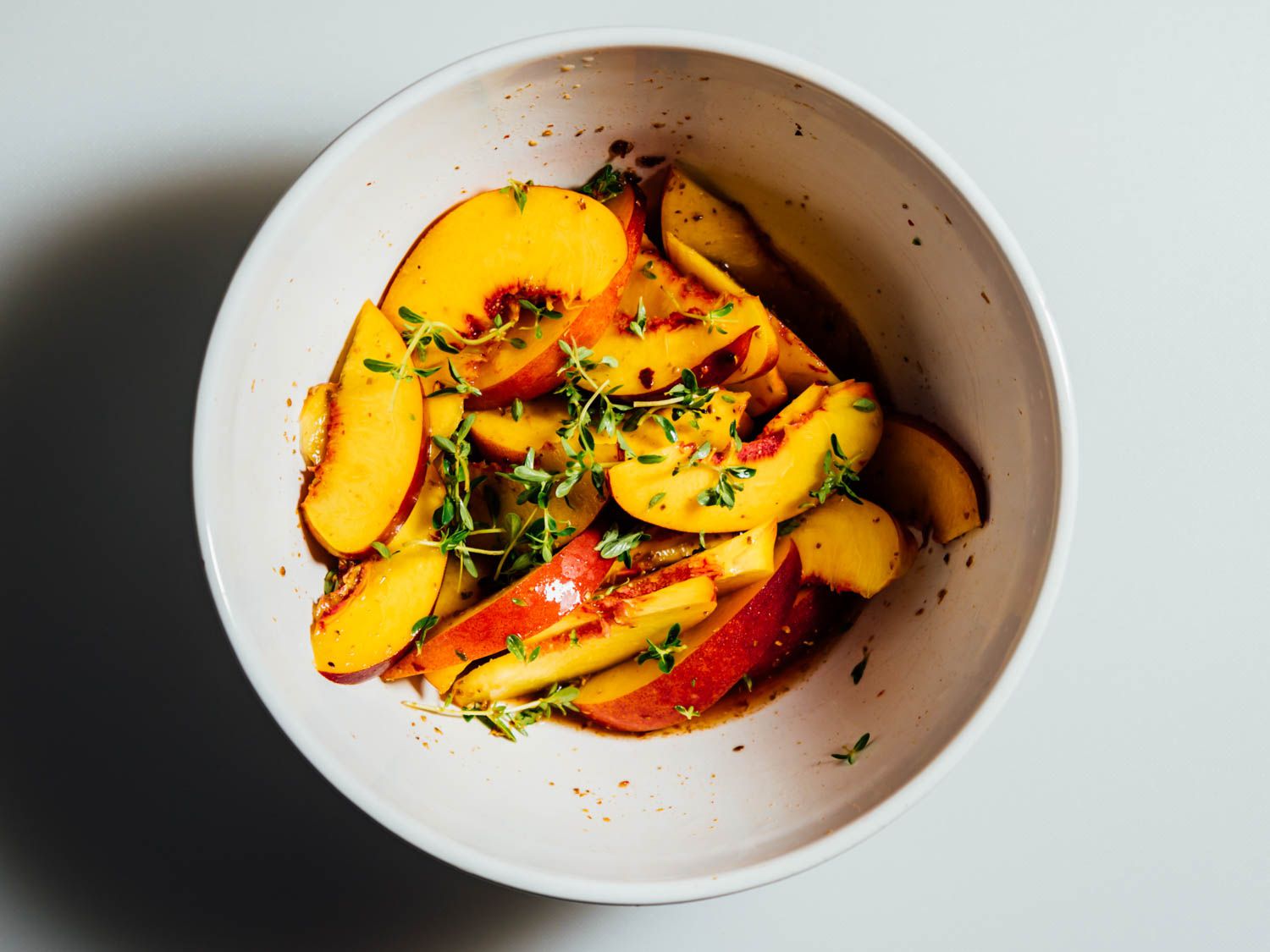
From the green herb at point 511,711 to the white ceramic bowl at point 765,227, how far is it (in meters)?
0.01

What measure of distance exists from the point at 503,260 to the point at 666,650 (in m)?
0.40

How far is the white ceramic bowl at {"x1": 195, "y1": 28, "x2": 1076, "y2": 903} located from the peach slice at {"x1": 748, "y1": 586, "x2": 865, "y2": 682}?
38mm

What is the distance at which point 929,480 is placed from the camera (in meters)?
1.02

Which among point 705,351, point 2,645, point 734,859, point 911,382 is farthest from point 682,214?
point 2,645

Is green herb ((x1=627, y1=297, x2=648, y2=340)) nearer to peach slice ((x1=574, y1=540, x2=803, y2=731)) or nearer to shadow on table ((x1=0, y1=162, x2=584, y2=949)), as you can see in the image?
peach slice ((x1=574, y1=540, x2=803, y2=731))

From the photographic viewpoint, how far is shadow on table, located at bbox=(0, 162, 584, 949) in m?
1.07

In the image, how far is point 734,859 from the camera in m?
0.88

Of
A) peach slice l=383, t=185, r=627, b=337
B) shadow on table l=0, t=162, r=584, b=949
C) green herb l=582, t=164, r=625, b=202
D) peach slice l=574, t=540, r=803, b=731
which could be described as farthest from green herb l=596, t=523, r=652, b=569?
shadow on table l=0, t=162, r=584, b=949

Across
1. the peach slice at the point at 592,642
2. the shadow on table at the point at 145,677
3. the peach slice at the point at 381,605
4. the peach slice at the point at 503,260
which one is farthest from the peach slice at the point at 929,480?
the shadow on table at the point at 145,677

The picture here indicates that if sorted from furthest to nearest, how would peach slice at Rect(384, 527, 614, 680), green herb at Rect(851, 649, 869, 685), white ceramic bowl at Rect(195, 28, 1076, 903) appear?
green herb at Rect(851, 649, 869, 685), peach slice at Rect(384, 527, 614, 680), white ceramic bowl at Rect(195, 28, 1076, 903)

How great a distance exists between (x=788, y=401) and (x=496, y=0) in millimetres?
561

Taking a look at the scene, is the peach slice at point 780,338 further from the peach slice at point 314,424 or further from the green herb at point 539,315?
the peach slice at point 314,424

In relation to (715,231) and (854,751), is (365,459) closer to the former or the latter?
(715,231)

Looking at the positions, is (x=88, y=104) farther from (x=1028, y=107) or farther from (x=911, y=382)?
(x=1028, y=107)
